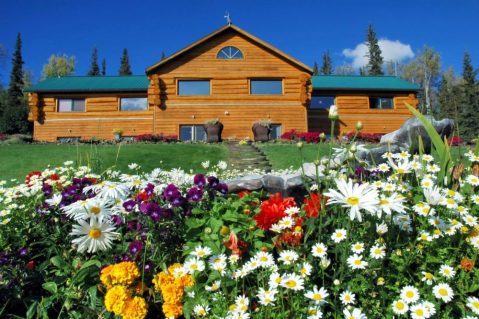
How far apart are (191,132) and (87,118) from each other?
6.87m

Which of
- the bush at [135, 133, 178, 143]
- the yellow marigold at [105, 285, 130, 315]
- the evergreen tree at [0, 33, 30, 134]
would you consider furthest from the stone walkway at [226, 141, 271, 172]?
the evergreen tree at [0, 33, 30, 134]

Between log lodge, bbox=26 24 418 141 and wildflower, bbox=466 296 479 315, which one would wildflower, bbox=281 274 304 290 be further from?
log lodge, bbox=26 24 418 141

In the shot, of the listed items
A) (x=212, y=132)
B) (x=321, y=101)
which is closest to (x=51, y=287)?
(x=212, y=132)

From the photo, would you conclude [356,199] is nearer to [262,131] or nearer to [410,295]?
[410,295]

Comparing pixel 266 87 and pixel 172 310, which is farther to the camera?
pixel 266 87

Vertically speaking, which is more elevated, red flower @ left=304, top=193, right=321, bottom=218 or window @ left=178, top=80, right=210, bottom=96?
window @ left=178, top=80, right=210, bottom=96

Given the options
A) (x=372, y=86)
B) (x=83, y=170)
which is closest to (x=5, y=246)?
(x=83, y=170)

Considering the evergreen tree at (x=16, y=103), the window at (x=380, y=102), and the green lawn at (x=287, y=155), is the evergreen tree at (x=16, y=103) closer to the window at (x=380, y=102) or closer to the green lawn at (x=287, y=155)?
the green lawn at (x=287, y=155)

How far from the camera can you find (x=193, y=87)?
2148 centimetres

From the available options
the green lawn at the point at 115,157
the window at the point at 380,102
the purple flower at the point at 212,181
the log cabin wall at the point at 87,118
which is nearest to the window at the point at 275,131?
the window at the point at 380,102

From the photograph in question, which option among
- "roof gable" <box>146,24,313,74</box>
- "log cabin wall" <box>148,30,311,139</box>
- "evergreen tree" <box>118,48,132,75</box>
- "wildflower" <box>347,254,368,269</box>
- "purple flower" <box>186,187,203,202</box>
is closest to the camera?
"wildflower" <box>347,254,368,269</box>

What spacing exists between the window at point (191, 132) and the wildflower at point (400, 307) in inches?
772

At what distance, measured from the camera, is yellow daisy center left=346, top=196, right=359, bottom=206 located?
1816mm

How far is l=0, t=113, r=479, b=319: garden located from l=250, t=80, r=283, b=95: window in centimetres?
1903
